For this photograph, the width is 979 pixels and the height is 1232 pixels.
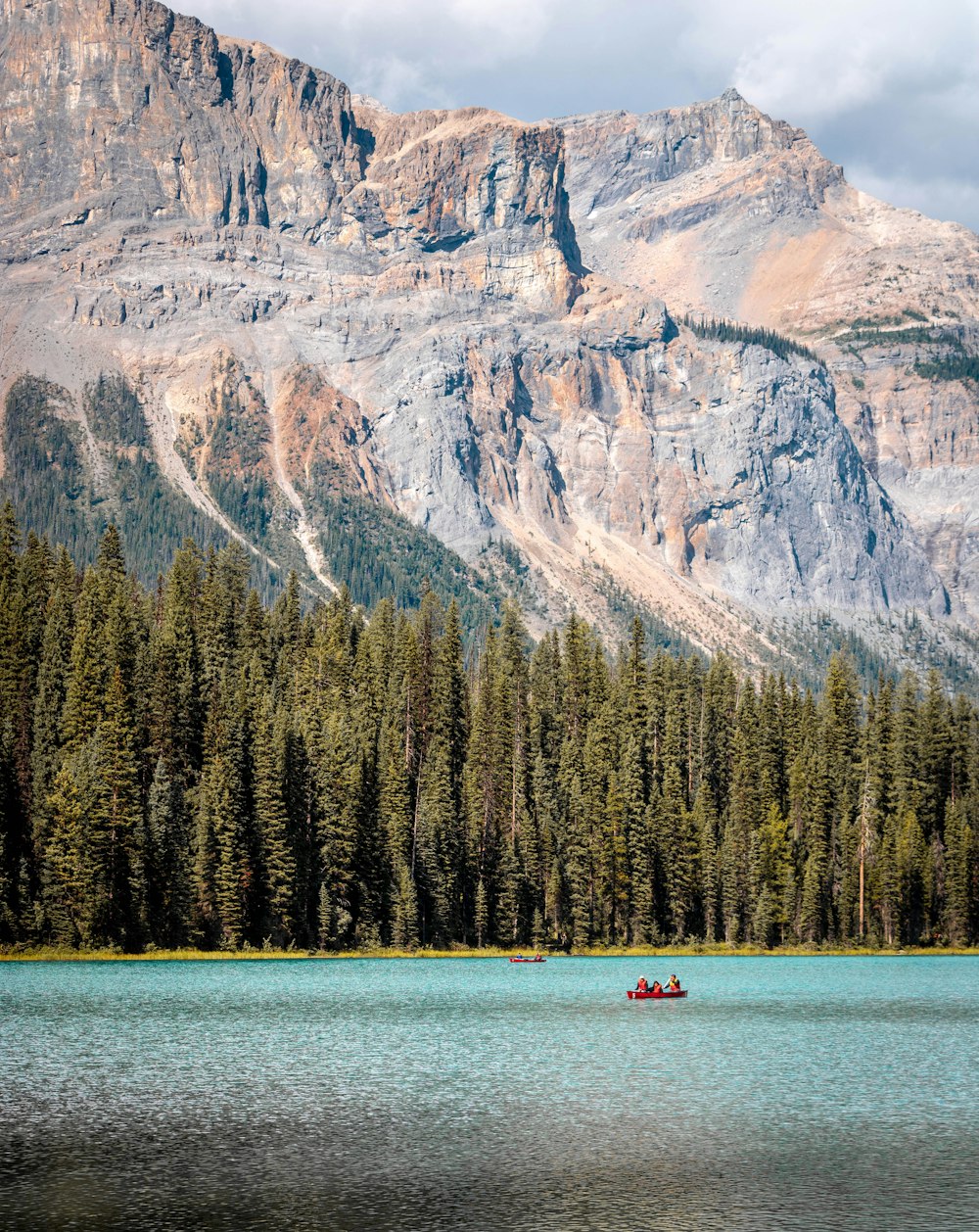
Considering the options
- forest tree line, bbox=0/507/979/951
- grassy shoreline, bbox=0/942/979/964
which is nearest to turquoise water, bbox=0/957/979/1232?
grassy shoreline, bbox=0/942/979/964

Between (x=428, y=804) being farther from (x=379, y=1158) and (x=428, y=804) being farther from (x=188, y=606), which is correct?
(x=379, y=1158)

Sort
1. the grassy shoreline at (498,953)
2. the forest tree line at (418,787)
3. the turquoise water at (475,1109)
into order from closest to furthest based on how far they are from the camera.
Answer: the turquoise water at (475,1109) < the grassy shoreline at (498,953) < the forest tree line at (418,787)

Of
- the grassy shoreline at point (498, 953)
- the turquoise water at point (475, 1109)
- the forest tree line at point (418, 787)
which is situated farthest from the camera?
the forest tree line at point (418, 787)

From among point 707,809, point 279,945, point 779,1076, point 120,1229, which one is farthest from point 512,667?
point 120,1229

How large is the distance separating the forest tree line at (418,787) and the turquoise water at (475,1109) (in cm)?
2024

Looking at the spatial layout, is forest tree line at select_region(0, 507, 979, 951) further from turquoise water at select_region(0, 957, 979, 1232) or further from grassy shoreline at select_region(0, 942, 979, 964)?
turquoise water at select_region(0, 957, 979, 1232)

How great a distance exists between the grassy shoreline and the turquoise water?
1476 cm

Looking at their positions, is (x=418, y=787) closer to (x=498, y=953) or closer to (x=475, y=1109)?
(x=498, y=953)

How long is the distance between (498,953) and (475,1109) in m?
74.2

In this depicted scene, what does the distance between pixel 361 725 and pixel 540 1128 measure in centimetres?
8333

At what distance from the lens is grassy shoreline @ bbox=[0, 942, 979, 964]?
95750 millimetres

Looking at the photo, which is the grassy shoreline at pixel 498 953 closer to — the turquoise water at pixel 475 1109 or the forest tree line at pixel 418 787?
the forest tree line at pixel 418 787

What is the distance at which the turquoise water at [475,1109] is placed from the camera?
108 ft

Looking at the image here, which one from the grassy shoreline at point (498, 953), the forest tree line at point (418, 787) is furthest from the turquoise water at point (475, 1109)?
the forest tree line at point (418, 787)
